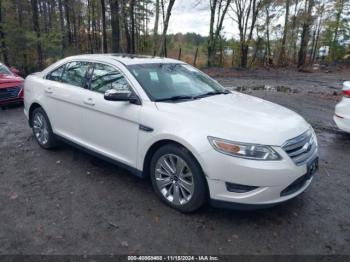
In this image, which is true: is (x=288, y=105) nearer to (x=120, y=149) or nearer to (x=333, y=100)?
(x=333, y=100)

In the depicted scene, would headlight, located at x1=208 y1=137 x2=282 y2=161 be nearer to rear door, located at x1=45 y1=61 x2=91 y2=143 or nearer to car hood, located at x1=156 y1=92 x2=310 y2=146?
car hood, located at x1=156 y1=92 x2=310 y2=146

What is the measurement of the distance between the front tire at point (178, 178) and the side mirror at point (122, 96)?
2.26 feet

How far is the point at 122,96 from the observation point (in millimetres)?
3477

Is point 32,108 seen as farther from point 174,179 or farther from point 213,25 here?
point 213,25

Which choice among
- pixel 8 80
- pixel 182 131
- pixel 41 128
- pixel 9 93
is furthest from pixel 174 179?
pixel 8 80

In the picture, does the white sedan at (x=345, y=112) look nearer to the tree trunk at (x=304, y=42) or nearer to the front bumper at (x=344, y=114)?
the front bumper at (x=344, y=114)

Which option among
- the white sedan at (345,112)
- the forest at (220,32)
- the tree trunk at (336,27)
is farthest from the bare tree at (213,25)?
the white sedan at (345,112)

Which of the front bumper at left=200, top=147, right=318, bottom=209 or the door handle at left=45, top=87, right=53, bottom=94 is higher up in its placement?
the door handle at left=45, top=87, right=53, bottom=94

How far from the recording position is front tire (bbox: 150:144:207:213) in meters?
3.04

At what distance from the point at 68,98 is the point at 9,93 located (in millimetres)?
5634

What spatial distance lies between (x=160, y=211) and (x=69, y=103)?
2182 millimetres

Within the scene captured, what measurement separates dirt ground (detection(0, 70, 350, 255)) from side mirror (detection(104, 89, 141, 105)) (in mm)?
1162

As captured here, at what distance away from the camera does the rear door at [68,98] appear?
4293 millimetres

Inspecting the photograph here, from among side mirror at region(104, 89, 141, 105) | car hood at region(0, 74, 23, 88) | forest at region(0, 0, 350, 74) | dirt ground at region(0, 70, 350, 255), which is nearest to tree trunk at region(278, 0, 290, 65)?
forest at region(0, 0, 350, 74)
